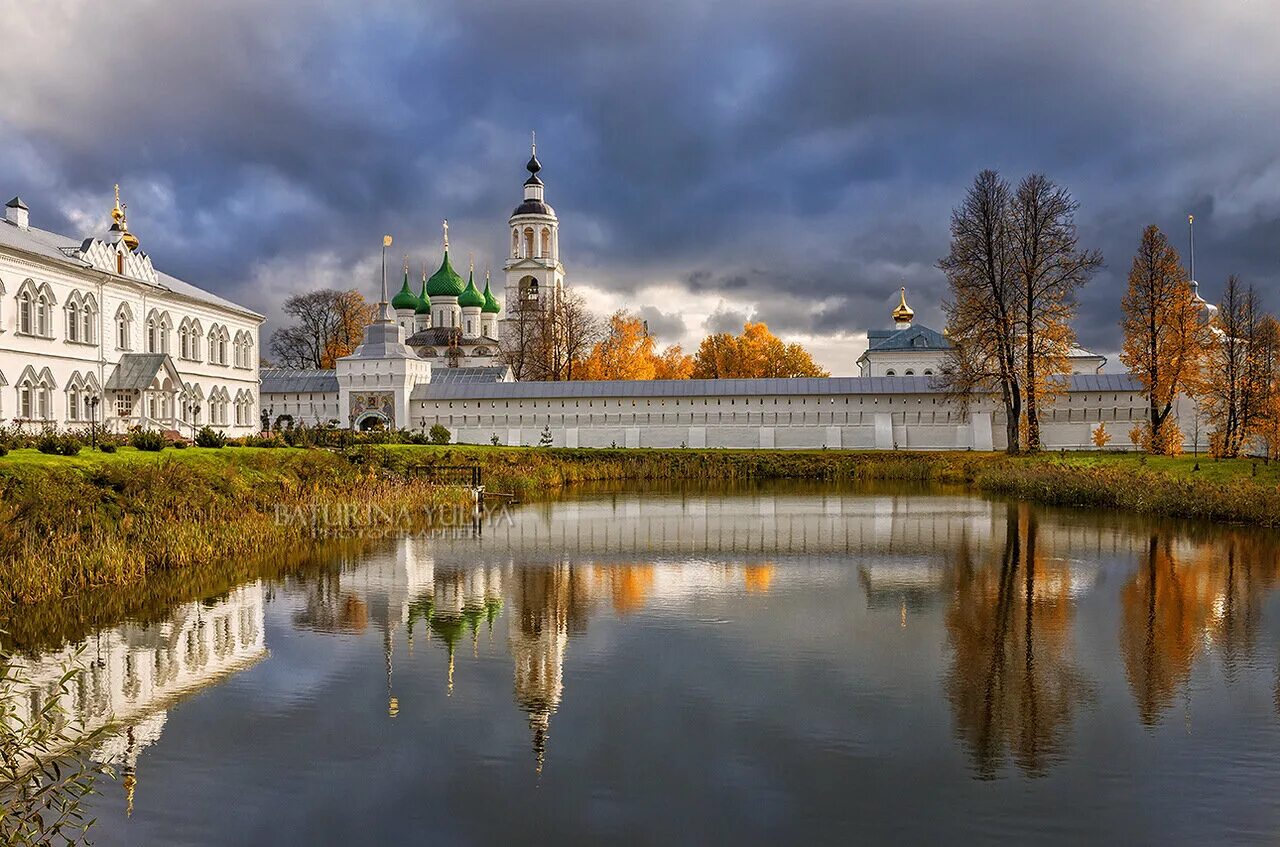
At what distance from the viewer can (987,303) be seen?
29.8 metres

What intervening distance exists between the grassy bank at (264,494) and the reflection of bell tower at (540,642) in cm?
378

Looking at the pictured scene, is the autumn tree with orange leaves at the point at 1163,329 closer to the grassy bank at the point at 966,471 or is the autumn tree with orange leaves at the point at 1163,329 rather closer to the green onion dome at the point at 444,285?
the grassy bank at the point at 966,471

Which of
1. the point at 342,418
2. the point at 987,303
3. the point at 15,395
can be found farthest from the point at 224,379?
the point at 987,303

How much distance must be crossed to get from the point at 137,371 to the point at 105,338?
45.7 inches

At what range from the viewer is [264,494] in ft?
49.3

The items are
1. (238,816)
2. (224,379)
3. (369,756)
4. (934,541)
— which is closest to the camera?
(238,816)

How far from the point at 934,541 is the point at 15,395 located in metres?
21.2

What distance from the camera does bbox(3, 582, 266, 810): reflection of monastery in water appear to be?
20.0 ft

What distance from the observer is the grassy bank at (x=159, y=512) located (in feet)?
32.8

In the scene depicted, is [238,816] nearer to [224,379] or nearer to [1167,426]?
[1167,426]

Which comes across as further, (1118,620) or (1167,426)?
(1167,426)

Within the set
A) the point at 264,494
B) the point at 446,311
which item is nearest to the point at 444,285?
the point at 446,311

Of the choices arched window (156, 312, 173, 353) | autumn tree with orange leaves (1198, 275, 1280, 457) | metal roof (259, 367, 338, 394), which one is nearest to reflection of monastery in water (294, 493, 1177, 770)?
autumn tree with orange leaves (1198, 275, 1280, 457)

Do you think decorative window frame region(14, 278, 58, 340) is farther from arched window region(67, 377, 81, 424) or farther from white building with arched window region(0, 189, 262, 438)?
arched window region(67, 377, 81, 424)
